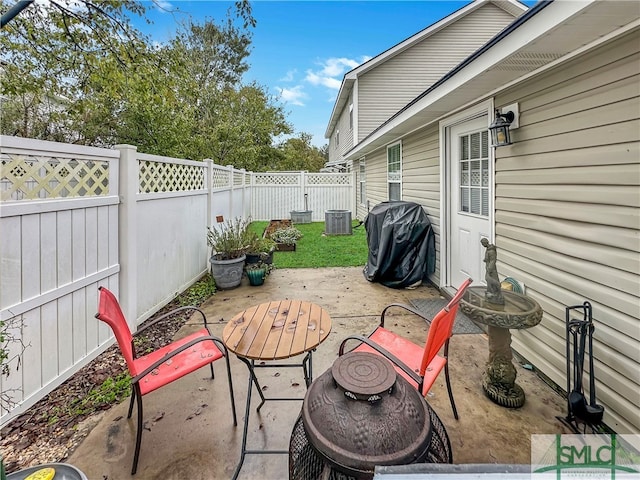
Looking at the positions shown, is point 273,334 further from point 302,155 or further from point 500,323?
point 302,155

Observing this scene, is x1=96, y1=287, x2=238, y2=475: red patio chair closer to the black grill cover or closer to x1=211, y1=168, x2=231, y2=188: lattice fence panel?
the black grill cover

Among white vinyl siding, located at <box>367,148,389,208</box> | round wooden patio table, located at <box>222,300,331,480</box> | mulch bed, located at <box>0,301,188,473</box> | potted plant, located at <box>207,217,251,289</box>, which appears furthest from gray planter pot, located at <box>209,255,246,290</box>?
white vinyl siding, located at <box>367,148,389,208</box>

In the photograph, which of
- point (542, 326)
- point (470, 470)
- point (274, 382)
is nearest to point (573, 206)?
point (542, 326)

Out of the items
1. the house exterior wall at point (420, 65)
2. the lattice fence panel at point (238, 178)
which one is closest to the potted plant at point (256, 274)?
the lattice fence panel at point (238, 178)

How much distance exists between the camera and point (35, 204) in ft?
7.13

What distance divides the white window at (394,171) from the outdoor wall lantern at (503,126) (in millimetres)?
3596

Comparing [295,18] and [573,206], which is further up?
[295,18]

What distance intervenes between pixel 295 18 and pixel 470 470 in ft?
20.9

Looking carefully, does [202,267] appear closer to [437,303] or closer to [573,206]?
[437,303]

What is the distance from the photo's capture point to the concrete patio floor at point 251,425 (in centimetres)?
180

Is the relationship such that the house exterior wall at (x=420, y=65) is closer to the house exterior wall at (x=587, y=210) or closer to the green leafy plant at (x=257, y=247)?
the green leafy plant at (x=257, y=247)

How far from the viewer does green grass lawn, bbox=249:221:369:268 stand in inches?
249

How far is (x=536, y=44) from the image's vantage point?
2.08 meters

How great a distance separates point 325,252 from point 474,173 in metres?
4.05
